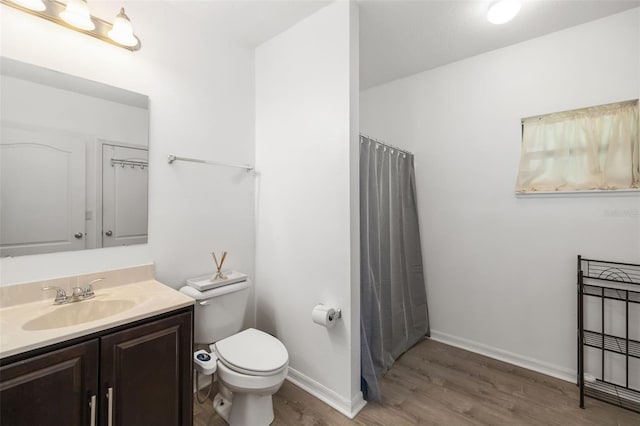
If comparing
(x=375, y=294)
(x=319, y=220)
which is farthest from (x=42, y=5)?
(x=375, y=294)

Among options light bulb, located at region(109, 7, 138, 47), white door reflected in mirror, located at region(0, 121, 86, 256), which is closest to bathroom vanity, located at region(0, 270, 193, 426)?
white door reflected in mirror, located at region(0, 121, 86, 256)

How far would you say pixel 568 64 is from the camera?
197 cm

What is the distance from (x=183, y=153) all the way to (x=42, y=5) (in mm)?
880

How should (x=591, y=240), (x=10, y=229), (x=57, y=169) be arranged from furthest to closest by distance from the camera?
(x=591, y=240) < (x=57, y=169) < (x=10, y=229)

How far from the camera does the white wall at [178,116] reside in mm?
1364

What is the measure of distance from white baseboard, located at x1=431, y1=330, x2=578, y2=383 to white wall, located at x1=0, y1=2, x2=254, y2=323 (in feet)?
6.13

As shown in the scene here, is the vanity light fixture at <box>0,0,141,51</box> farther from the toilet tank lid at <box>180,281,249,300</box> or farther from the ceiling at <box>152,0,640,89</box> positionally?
the toilet tank lid at <box>180,281,249,300</box>

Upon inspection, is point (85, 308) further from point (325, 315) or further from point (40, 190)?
point (325, 315)

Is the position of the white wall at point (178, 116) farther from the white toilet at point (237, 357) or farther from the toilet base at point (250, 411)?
the toilet base at point (250, 411)

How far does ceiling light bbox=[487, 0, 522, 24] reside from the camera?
1.63 meters

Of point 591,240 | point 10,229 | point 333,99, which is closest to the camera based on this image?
point 10,229

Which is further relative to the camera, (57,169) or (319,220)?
(319,220)

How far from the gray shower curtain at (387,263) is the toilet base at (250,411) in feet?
2.04

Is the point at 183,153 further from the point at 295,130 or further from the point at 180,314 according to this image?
the point at 180,314
